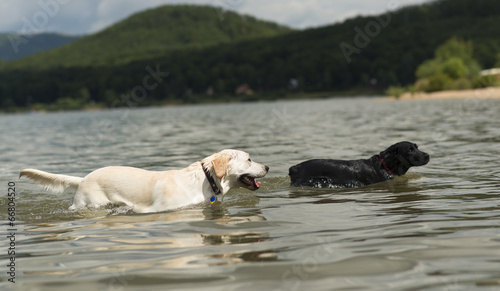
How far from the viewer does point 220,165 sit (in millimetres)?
8430

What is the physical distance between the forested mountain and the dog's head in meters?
123

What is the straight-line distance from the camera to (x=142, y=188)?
8.37 meters

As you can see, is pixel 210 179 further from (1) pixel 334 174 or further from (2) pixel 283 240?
(1) pixel 334 174

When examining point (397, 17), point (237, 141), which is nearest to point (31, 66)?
point (397, 17)

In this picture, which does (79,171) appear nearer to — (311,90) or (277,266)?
(277,266)

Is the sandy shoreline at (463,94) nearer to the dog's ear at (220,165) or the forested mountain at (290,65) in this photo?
the dog's ear at (220,165)

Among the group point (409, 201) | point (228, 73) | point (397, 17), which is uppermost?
point (397, 17)

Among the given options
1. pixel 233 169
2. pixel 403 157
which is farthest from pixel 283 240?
pixel 403 157

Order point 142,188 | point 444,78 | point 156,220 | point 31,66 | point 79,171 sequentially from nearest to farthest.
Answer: point 156,220
point 142,188
point 79,171
point 444,78
point 31,66

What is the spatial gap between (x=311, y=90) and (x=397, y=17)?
47242 millimetres

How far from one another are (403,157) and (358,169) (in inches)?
41.1

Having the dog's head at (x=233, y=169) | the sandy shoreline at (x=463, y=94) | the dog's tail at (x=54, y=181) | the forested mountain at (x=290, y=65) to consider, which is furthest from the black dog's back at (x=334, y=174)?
the forested mountain at (x=290, y=65)

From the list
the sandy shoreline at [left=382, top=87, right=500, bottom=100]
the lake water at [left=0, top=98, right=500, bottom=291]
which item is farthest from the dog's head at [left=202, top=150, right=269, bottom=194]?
the sandy shoreline at [left=382, top=87, right=500, bottom=100]

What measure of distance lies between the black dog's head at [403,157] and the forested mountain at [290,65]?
120 meters
